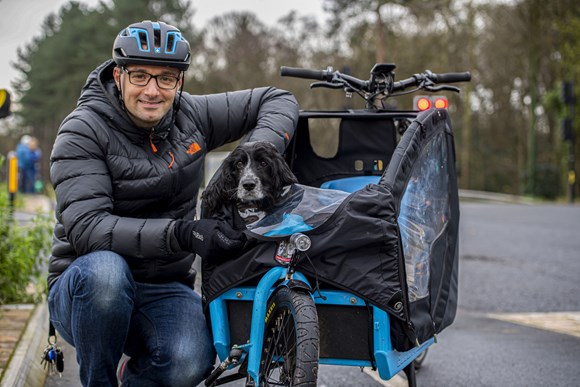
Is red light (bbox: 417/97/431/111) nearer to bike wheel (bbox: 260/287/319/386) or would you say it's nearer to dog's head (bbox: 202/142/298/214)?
dog's head (bbox: 202/142/298/214)

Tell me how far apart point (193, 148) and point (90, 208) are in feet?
2.06

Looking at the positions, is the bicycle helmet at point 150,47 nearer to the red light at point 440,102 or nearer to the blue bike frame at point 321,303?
the blue bike frame at point 321,303

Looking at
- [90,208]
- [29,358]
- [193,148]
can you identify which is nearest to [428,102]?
[193,148]

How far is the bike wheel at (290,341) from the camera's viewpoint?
247 cm

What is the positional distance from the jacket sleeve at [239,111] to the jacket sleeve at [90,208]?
2.33 ft

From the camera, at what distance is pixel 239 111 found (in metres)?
3.74

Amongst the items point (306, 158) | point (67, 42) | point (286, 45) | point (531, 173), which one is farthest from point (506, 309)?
point (67, 42)

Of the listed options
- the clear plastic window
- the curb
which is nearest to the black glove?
the clear plastic window

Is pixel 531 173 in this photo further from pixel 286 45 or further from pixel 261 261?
pixel 261 261

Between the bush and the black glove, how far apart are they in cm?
306

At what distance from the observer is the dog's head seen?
2855 mm

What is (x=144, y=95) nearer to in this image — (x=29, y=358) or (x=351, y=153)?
(x=351, y=153)

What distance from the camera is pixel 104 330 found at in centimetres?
300

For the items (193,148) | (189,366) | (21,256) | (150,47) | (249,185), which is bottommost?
(189,366)
